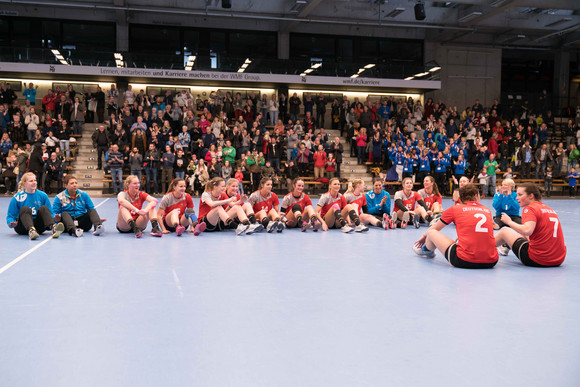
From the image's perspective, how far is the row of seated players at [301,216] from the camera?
6188 millimetres

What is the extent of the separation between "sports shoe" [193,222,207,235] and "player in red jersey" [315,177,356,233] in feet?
7.58

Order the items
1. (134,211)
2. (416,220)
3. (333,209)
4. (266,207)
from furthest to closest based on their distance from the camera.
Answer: (416,220)
(333,209)
(266,207)
(134,211)

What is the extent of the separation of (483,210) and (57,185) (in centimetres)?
1642

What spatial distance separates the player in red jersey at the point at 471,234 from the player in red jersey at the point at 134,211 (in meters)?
4.96

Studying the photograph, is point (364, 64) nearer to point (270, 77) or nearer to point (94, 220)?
point (270, 77)

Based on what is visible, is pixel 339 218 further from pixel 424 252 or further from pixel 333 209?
pixel 424 252

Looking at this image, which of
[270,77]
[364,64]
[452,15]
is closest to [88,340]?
[270,77]

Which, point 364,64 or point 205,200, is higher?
point 364,64

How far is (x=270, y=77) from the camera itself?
2567cm

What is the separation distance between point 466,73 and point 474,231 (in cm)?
2747

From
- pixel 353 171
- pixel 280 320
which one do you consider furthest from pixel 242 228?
pixel 353 171

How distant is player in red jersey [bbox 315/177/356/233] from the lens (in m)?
9.88

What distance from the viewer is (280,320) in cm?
420

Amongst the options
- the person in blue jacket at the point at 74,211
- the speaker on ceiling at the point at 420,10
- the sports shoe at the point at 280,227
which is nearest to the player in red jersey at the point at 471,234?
the sports shoe at the point at 280,227
